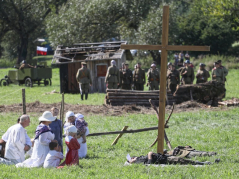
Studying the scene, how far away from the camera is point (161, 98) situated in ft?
31.2

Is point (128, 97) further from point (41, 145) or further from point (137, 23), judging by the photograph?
point (137, 23)

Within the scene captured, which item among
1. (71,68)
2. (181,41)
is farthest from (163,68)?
(181,41)

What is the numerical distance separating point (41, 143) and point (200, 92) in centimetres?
1210

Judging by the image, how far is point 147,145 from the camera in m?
12.4

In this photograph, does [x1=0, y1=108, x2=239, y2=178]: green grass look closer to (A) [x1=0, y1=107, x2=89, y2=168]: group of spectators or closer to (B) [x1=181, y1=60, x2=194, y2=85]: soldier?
(A) [x1=0, y1=107, x2=89, y2=168]: group of spectators

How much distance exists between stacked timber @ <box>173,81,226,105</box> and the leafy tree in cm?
3009

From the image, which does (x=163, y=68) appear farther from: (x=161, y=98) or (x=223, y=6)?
(x=223, y=6)

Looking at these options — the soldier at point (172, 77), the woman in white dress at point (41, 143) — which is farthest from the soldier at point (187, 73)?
the woman in white dress at point (41, 143)

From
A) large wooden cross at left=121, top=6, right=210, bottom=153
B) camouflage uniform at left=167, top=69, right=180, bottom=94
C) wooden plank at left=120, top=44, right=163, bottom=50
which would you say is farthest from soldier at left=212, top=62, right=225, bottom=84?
wooden plank at left=120, top=44, right=163, bottom=50

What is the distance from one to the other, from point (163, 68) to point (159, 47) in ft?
1.53

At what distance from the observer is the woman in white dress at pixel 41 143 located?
30.9ft

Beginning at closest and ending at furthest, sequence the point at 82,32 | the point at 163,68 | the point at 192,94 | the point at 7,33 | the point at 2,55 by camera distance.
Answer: the point at 163,68, the point at 192,94, the point at 82,32, the point at 7,33, the point at 2,55

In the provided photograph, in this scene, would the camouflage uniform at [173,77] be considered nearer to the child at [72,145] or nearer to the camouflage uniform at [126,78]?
the camouflage uniform at [126,78]

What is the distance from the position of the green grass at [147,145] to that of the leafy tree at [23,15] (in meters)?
31.4
